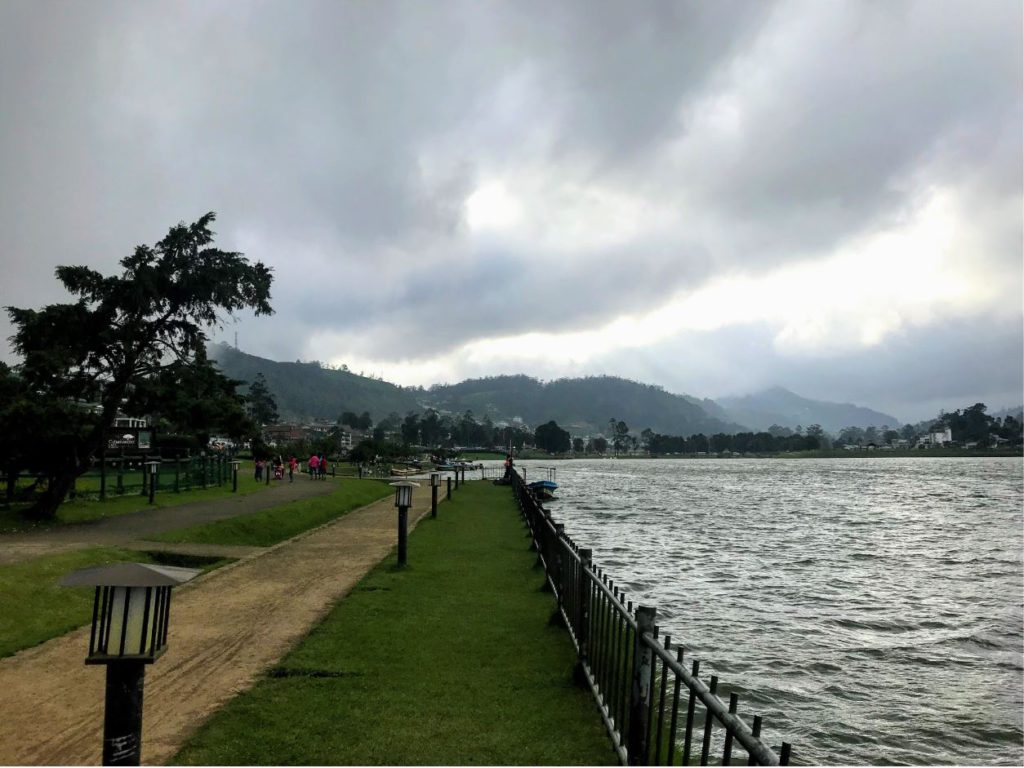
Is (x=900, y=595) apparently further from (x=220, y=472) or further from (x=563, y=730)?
(x=220, y=472)

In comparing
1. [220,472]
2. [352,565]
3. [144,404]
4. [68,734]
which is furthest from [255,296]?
[68,734]

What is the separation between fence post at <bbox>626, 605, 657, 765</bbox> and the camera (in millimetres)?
4367

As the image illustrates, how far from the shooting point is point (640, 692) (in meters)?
4.43

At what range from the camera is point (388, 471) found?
70.5 metres

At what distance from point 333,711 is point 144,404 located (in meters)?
18.1

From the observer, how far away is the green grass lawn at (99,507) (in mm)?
18547

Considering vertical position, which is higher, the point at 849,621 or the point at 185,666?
the point at 185,666

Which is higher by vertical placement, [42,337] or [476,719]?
[42,337]

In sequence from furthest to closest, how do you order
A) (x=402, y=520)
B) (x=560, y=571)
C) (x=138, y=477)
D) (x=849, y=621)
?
(x=138, y=477)
(x=849, y=621)
(x=402, y=520)
(x=560, y=571)

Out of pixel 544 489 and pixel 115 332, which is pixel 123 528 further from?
pixel 544 489

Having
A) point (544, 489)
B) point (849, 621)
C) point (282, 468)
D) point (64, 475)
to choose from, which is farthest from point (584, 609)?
point (282, 468)

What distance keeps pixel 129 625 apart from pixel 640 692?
302cm

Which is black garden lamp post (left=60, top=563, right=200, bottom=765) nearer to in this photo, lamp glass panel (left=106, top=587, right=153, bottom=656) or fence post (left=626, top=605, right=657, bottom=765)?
lamp glass panel (left=106, top=587, right=153, bottom=656)

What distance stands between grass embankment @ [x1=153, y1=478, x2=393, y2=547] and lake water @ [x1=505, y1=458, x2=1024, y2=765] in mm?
8977
